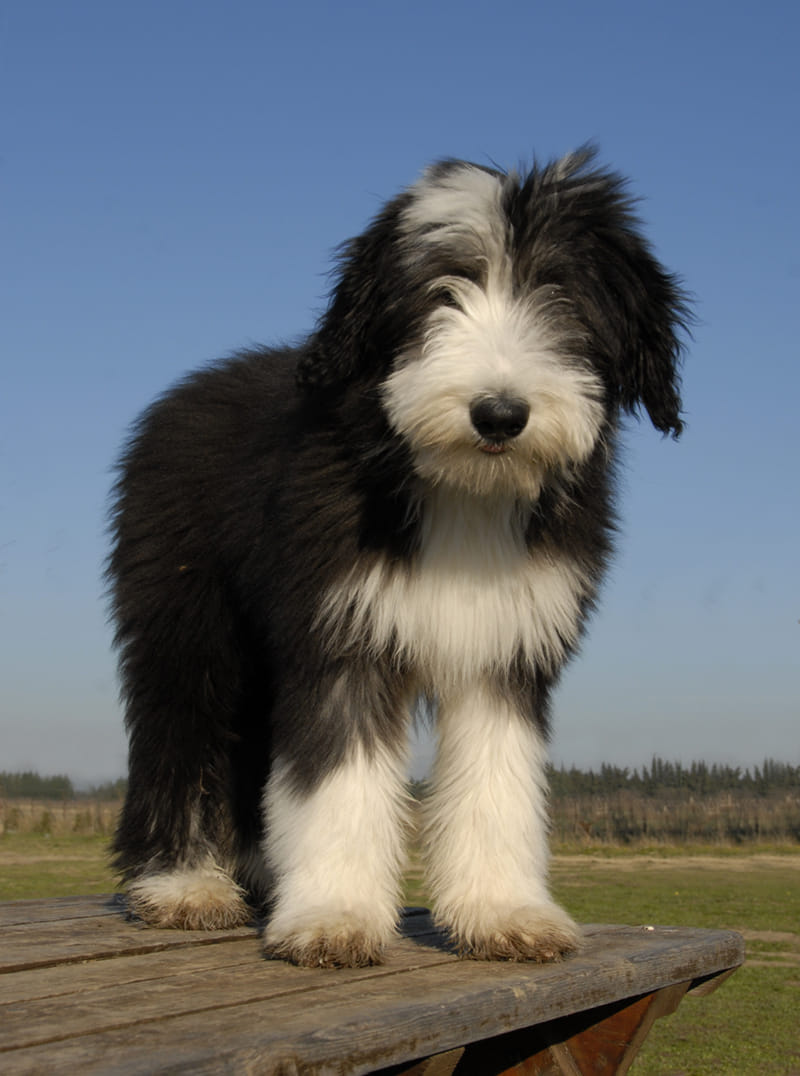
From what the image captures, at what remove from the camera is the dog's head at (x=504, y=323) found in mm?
2852

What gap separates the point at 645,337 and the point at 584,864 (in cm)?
2261

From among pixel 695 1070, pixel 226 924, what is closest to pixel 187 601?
pixel 226 924

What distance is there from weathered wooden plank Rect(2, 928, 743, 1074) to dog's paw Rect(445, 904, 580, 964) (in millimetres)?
69

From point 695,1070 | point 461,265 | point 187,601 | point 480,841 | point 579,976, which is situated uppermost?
point 461,265

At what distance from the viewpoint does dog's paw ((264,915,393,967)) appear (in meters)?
3.07

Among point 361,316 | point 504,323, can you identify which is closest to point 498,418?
point 504,323

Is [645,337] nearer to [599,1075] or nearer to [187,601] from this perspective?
[187,601]

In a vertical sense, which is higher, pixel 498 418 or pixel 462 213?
pixel 462 213

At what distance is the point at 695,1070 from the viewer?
784 centimetres

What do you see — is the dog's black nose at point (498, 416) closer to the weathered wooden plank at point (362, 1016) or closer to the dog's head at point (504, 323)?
the dog's head at point (504, 323)

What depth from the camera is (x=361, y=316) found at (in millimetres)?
3232

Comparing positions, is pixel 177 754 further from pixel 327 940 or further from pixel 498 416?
pixel 498 416

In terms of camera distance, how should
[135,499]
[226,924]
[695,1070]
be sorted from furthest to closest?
[695,1070] < [135,499] < [226,924]

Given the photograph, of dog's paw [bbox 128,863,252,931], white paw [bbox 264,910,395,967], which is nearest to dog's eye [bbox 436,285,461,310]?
white paw [bbox 264,910,395,967]
